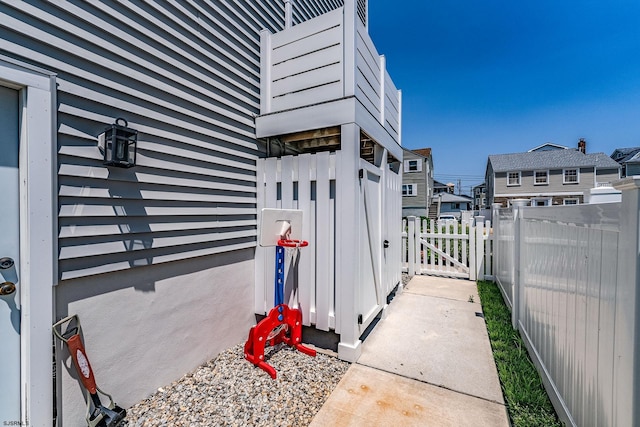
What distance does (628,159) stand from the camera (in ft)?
79.8

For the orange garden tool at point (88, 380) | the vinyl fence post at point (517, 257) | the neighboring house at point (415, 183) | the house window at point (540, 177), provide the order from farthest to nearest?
1. the neighboring house at point (415, 183)
2. the house window at point (540, 177)
3. the vinyl fence post at point (517, 257)
4. the orange garden tool at point (88, 380)

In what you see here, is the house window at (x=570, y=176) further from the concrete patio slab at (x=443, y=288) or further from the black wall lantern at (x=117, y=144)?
the black wall lantern at (x=117, y=144)

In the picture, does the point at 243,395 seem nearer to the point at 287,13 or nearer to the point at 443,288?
the point at 443,288

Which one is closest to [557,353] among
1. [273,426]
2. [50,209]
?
[273,426]

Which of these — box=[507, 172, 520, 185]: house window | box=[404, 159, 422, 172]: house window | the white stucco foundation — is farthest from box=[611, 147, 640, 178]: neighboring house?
the white stucco foundation

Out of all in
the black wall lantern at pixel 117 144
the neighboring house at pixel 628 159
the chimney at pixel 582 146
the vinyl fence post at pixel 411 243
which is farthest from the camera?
the chimney at pixel 582 146

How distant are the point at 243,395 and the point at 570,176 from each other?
2732cm

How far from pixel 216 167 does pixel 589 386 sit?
10.8 ft

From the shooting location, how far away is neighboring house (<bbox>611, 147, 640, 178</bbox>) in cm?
2096

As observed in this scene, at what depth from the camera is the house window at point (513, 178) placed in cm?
2195

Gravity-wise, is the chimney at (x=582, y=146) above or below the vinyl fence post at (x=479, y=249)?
above

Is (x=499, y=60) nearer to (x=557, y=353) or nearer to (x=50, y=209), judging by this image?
(x=557, y=353)

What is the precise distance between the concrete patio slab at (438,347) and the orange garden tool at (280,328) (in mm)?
787

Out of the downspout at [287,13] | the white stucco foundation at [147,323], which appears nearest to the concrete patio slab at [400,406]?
the white stucco foundation at [147,323]
